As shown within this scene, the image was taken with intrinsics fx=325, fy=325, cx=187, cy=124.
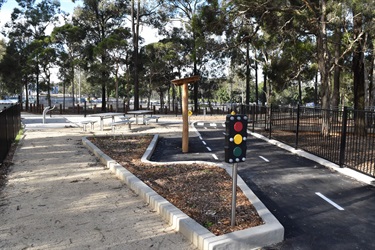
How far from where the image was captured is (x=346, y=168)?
762 cm

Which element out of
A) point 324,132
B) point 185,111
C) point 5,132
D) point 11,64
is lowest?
point 324,132

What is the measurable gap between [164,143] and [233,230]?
8374 mm

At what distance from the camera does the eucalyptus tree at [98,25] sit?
32.8m

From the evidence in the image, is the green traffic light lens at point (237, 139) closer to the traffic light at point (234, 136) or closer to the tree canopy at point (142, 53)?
the traffic light at point (234, 136)

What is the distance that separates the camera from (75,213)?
16.2 ft

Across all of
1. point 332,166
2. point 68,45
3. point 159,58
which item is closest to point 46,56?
point 68,45

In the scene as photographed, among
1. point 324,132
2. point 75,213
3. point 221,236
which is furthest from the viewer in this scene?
point 324,132

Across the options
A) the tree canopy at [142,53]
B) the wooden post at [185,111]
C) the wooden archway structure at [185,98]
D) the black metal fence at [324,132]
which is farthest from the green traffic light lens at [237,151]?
the tree canopy at [142,53]

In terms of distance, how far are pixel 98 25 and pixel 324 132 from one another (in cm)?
3115

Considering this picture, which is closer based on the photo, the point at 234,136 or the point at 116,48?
the point at 234,136

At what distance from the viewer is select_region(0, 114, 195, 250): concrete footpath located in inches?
156

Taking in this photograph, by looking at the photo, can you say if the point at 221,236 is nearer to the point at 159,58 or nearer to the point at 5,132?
the point at 5,132

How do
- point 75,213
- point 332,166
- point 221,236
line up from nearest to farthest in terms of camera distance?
point 221,236 < point 75,213 < point 332,166

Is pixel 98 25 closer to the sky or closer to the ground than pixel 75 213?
closer to the sky
